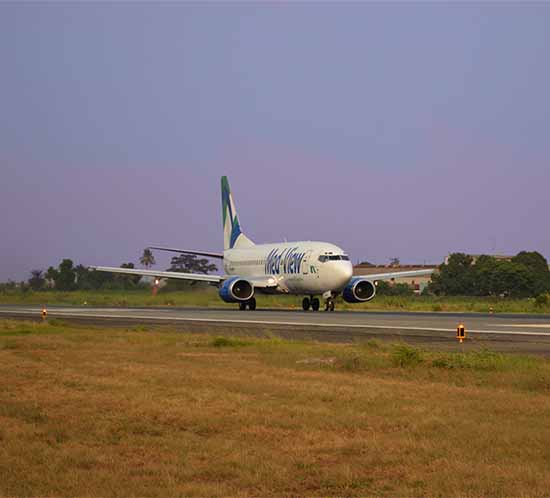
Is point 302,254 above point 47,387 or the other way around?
above

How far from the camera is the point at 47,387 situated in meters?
14.6

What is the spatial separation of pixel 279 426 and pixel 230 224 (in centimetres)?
5539

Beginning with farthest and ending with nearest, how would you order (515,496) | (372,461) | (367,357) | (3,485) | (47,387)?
(367,357)
(47,387)
(372,461)
(3,485)
(515,496)

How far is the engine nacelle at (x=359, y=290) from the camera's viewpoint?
51188mm

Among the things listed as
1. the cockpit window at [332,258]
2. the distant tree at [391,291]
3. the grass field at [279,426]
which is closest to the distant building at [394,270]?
the distant tree at [391,291]

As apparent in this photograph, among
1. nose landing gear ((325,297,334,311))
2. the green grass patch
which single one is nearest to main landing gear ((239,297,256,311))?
nose landing gear ((325,297,334,311))

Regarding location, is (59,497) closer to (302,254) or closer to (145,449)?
(145,449)

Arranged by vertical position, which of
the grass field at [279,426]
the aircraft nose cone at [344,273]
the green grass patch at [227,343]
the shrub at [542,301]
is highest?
the aircraft nose cone at [344,273]

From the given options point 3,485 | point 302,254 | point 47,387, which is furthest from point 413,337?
point 302,254

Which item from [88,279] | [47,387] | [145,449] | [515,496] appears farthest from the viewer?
[88,279]

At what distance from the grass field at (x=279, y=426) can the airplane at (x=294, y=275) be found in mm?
30874

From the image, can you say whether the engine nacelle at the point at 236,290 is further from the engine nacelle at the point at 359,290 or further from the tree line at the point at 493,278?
the tree line at the point at 493,278

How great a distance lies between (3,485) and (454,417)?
5.44 m

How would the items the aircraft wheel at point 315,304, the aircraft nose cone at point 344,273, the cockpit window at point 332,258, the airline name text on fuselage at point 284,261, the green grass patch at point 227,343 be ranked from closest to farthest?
1. the green grass patch at point 227,343
2. the aircraft nose cone at point 344,273
3. the cockpit window at point 332,258
4. the airline name text on fuselage at point 284,261
5. the aircraft wheel at point 315,304
